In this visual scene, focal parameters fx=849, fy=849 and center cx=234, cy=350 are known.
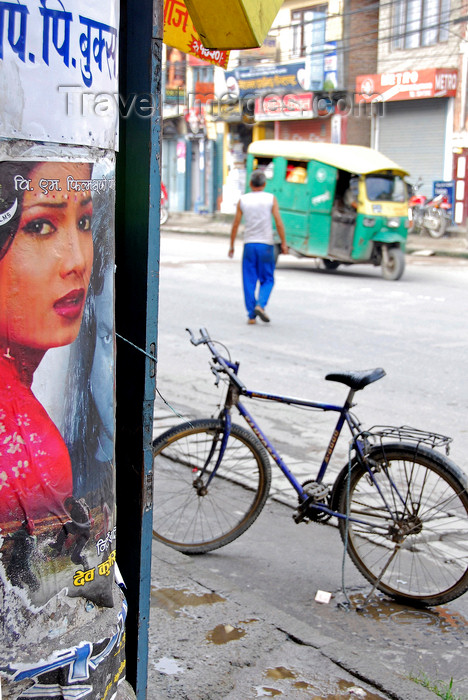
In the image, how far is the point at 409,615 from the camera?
12.9 feet

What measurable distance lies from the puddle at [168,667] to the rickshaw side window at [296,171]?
45.9ft

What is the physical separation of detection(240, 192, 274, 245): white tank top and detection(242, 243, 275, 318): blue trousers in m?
0.09

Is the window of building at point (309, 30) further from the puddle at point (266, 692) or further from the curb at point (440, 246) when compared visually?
the puddle at point (266, 692)

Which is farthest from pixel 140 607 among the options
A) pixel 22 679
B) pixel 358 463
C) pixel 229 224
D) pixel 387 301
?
pixel 229 224

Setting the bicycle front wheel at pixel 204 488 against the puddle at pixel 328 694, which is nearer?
the puddle at pixel 328 694

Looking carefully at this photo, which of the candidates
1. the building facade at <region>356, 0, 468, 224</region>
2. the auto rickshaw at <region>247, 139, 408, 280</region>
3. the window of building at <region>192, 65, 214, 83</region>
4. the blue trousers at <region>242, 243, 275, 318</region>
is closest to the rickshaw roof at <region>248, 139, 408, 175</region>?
the auto rickshaw at <region>247, 139, 408, 280</region>

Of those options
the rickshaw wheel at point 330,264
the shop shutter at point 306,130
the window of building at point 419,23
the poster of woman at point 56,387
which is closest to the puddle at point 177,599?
the poster of woman at point 56,387

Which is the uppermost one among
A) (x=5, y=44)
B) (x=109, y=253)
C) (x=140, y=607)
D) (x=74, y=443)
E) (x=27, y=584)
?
(x=5, y=44)

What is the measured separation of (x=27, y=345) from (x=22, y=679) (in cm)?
83

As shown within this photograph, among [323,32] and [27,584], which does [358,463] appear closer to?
[27,584]

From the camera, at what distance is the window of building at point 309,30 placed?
2806 centimetres

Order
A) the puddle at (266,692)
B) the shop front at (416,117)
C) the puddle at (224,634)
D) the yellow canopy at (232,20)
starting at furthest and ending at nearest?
1. the shop front at (416,117)
2. the puddle at (224,634)
3. the puddle at (266,692)
4. the yellow canopy at (232,20)

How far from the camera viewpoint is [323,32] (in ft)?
93.1

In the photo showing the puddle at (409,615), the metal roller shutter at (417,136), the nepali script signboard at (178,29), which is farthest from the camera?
the metal roller shutter at (417,136)
